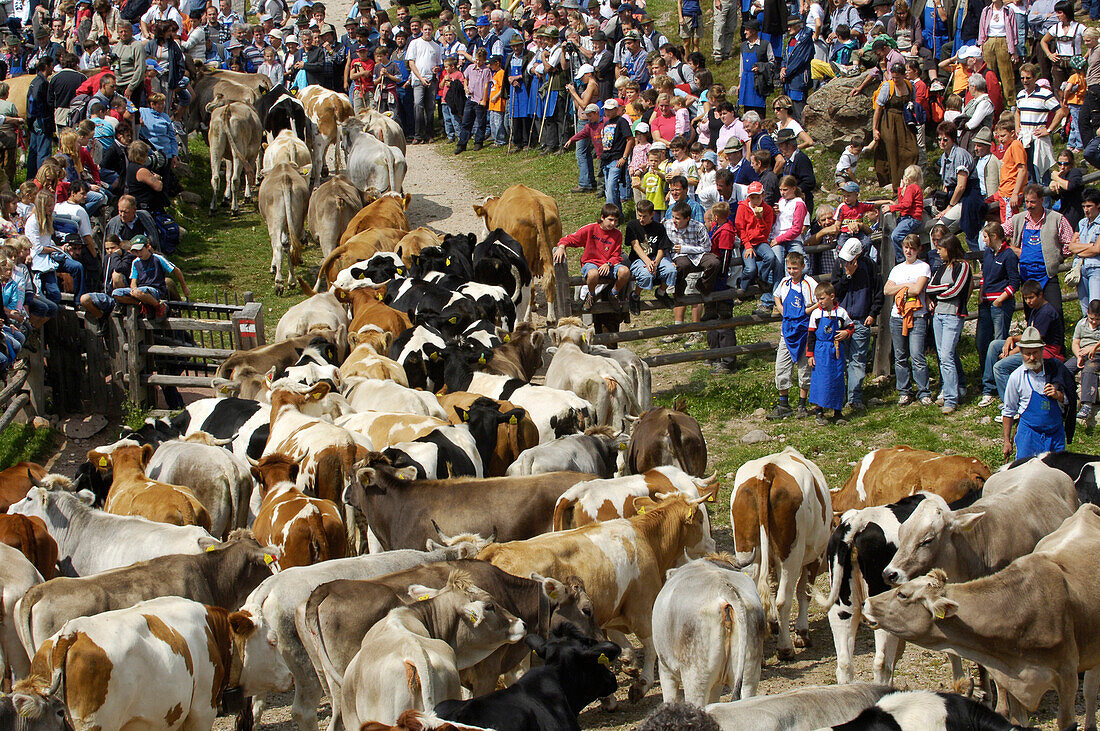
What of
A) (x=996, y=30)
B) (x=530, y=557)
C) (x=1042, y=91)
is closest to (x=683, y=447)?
(x=530, y=557)

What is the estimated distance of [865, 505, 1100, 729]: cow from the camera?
7.19 metres

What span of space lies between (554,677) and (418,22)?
2404 centimetres

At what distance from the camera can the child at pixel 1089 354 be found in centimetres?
1220

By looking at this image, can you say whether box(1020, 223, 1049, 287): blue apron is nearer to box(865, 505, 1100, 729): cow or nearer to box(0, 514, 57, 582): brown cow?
box(865, 505, 1100, 729): cow

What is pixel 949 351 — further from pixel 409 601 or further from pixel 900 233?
pixel 409 601

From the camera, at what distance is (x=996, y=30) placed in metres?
20.0

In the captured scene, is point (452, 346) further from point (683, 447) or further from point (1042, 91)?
point (1042, 91)

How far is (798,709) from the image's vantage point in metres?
6.41

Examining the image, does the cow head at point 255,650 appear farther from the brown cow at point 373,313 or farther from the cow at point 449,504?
the brown cow at point 373,313

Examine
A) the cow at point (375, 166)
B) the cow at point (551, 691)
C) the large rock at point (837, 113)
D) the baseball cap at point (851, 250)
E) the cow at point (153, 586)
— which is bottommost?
the cow at point (551, 691)

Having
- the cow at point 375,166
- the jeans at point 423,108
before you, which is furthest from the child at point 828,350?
the jeans at point 423,108

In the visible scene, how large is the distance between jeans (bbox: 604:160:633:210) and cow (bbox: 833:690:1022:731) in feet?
48.2

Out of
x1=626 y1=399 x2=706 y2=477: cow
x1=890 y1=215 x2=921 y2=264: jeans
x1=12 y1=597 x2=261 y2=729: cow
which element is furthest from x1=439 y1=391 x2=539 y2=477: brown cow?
x1=890 y1=215 x2=921 y2=264: jeans

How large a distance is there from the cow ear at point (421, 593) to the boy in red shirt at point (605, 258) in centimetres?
831
